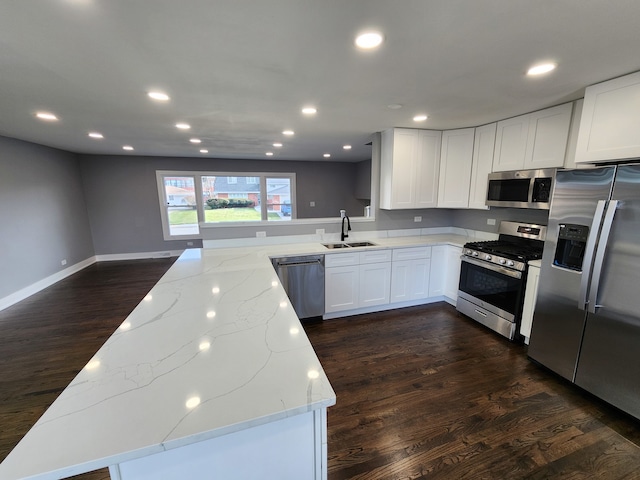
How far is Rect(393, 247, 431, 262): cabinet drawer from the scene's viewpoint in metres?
Answer: 3.39

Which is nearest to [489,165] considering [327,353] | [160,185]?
[327,353]

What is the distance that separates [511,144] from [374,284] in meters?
2.23

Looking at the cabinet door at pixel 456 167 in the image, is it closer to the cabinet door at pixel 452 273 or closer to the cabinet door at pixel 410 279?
the cabinet door at pixel 452 273

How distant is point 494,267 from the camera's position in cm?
283

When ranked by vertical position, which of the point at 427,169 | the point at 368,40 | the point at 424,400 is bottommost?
the point at 424,400

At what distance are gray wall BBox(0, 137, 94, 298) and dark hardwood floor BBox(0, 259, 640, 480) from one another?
3.04ft

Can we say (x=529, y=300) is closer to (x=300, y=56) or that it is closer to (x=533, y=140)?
(x=533, y=140)

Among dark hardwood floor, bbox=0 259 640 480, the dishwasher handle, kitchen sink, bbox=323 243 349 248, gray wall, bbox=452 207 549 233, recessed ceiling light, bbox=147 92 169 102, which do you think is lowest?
dark hardwood floor, bbox=0 259 640 480

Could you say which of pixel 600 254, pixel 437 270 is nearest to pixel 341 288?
pixel 437 270

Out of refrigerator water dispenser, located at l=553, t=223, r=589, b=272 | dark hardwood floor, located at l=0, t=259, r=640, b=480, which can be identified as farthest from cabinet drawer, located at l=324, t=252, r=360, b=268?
refrigerator water dispenser, located at l=553, t=223, r=589, b=272

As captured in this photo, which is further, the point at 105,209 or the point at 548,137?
the point at 105,209

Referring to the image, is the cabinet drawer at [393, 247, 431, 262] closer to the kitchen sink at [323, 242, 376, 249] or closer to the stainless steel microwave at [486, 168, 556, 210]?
the kitchen sink at [323, 242, 376, 249]

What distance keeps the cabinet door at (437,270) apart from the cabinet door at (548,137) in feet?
4.40

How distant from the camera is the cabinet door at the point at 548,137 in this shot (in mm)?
2441
